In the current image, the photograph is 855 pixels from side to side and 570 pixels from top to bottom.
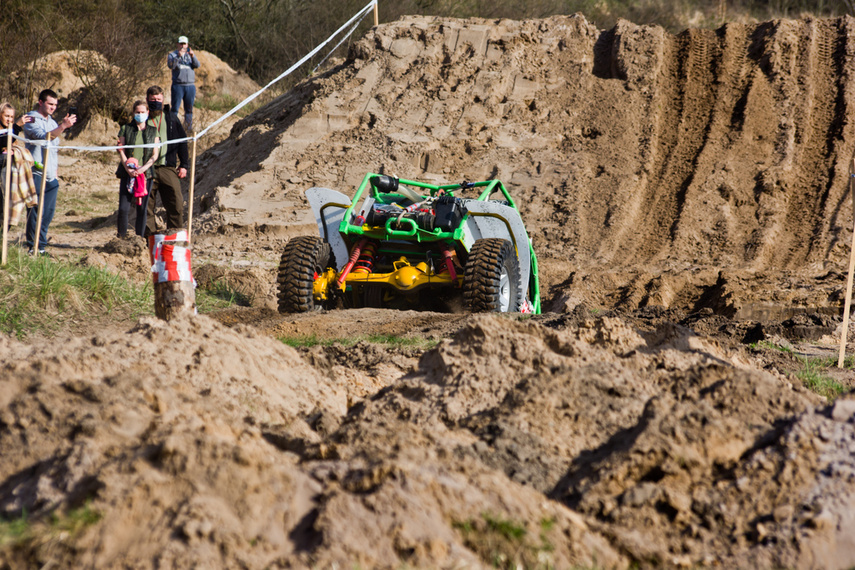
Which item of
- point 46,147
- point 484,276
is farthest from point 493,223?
point 46,147

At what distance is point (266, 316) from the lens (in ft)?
23.7

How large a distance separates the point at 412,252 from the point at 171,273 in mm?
2809

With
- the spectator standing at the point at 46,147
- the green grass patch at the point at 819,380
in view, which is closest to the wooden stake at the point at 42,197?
the spectator standing at the point at 46,147

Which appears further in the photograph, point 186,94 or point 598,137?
point 186,94

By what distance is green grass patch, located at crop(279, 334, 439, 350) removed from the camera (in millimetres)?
5969

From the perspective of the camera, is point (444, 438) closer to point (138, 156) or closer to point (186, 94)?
point (138, 156)

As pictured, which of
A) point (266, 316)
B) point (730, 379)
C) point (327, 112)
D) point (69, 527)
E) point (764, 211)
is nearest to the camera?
point (69, 527)

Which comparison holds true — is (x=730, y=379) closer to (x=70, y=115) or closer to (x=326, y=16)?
(x=70, y=115)

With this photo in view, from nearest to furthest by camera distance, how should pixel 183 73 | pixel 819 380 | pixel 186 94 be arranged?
pixel 819 380
pixel 183 73
pixel 186 94

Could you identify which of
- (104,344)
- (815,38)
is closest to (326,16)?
(815,38)

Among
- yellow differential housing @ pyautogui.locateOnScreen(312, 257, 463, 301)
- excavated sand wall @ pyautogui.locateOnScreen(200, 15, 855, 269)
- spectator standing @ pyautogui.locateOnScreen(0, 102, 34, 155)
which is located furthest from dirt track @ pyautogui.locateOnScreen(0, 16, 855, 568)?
excavated sand wall @ pyautogui.locateOnScreen(200, 15, 855, 269)

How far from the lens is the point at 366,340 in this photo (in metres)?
6.29

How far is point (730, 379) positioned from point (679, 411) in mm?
482

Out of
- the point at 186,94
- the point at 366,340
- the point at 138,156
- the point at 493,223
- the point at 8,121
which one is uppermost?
the point at 186,94
